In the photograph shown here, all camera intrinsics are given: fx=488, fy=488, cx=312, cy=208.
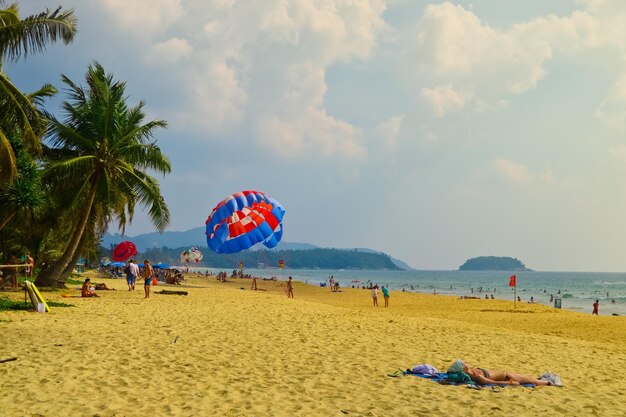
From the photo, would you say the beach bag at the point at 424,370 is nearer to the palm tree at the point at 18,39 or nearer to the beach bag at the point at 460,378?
the beach bag at the point at 460,378

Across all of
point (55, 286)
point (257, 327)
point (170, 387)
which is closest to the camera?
point (170, 387)

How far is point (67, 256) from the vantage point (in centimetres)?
2098

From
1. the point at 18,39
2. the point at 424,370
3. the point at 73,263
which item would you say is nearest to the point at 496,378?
the point at 424,370

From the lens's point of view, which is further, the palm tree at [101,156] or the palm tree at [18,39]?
the palm tree at [101,156]

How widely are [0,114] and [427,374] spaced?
12.6 m

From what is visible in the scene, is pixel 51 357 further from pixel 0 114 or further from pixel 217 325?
pixel 0 114

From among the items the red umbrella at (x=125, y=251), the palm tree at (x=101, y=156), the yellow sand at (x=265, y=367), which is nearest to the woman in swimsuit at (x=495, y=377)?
the yellow sand at (x=265, y=367)

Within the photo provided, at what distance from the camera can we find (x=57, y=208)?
66.5ft

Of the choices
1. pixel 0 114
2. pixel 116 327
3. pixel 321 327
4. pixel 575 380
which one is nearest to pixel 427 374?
pixel 575 380

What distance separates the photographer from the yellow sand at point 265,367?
20.4 feet

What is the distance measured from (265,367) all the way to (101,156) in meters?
15.2

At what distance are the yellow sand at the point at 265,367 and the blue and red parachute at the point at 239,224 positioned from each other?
1629 centimetres

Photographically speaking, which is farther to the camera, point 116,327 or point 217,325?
point 217,325

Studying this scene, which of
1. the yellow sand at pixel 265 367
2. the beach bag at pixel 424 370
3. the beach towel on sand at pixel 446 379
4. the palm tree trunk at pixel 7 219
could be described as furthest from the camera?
the palm tree trunk at pixel 7 219
